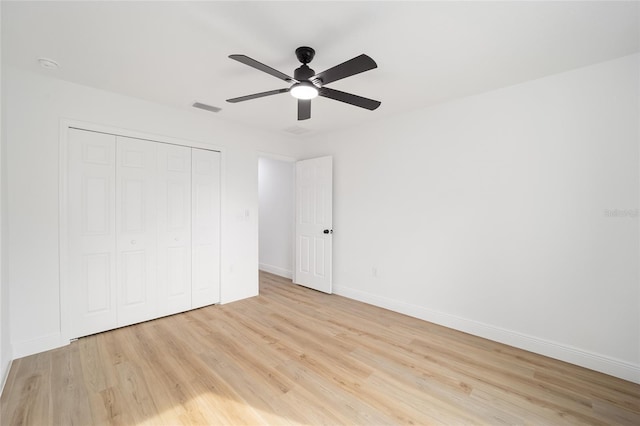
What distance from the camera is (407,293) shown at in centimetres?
352

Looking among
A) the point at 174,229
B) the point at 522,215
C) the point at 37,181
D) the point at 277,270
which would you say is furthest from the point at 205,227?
the point at 522,215

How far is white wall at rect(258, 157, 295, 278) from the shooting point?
17.3 ft

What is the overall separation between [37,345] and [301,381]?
8.09ft

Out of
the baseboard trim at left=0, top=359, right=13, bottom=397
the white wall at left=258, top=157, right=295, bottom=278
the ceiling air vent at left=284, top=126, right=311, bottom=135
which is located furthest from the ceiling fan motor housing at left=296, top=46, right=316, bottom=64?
the baseboard trim at left=0, top=359, right=13, bottom=397

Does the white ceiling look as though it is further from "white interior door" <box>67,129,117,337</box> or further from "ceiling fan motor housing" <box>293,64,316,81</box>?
→ "white interior door" <box>67,129,117,337</box>

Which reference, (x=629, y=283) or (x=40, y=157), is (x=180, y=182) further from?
(x=629, y=283)

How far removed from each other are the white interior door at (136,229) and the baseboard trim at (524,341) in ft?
9.54

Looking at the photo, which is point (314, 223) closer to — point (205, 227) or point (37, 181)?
point (205, 227)

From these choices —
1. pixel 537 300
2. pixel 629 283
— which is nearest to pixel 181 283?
pixel 537 300

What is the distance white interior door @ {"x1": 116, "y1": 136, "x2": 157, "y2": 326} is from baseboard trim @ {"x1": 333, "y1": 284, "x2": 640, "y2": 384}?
9.54ft

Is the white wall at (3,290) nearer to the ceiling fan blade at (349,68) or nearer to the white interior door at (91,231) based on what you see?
the white interior door at (91,231)

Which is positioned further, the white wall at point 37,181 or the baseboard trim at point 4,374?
the white wall at point 37,181

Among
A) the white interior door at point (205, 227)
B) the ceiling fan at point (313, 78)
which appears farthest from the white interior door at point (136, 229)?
the ceiling fan at point (313, 78)

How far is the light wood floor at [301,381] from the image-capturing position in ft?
5.83
